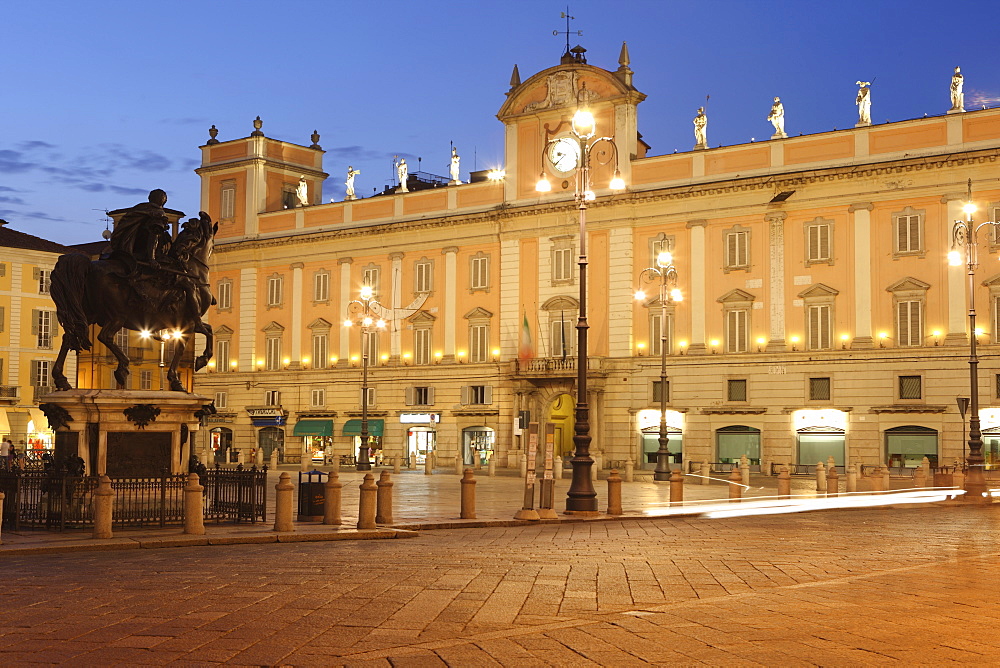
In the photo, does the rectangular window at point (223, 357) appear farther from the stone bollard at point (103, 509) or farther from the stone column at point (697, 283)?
the stone bollard at point (103, 509)

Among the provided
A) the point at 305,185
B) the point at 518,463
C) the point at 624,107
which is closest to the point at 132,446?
the point at 518,463

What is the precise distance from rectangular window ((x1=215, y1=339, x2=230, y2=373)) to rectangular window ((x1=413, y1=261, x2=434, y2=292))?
1182cm

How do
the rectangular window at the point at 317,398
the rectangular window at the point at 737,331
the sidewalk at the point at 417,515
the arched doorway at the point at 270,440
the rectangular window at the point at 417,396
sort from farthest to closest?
the arched doorway at the point at 270,440
the rectangular window at the point at 317,398
the rectangular window at the point at 417,396
the rectangular window at the point at 737,331
the sidewalk at the point at 417,515

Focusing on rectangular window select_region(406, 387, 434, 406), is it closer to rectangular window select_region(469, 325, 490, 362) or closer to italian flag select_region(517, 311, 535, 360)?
rectangular window select_region(469, 325, 490, 362)

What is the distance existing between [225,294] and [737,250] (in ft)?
92.3

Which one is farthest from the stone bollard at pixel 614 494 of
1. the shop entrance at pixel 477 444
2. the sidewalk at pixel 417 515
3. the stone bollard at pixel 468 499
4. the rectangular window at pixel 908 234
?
the shop entrance at pixel 477 444

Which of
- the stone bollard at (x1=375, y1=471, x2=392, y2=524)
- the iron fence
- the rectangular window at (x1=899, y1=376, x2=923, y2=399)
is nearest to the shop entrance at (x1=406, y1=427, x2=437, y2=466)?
the rectangular window at (x1=899, y1=376, x2=923, y2=399)

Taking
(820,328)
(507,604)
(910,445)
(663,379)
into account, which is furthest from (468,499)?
(820,328)

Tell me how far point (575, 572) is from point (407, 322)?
43.6 meters

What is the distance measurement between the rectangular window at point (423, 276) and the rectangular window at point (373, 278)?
6.94 feet

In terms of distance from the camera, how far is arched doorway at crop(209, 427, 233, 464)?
196 ft

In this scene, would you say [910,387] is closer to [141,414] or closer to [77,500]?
[141,414]

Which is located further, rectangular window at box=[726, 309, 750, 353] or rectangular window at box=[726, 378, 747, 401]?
rectangular window at box=[726, 309, 750, 353]

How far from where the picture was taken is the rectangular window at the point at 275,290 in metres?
59.3
